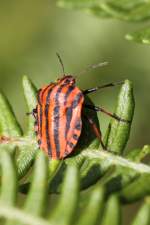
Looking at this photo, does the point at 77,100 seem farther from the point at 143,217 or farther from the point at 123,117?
the point at 143,217

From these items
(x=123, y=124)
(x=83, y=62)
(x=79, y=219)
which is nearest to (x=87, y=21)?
(x=83, y=62)

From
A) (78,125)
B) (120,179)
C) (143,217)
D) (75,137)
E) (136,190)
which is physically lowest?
(143,217)

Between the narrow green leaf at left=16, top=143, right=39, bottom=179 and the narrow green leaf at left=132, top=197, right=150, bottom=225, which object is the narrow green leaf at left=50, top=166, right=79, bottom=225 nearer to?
the narrow green leaf at left=132, top=197, right=150, bottom=225

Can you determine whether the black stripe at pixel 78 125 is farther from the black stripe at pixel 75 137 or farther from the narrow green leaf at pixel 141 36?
the narrow green leaf at pixel 141 36

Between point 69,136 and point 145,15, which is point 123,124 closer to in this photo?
point 69,136

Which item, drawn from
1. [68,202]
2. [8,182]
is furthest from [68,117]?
[68,202]

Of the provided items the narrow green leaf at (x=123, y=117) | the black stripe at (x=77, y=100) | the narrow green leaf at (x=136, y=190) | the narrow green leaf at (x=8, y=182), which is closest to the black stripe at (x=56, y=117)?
the black stripe at (x=77, y=100)
